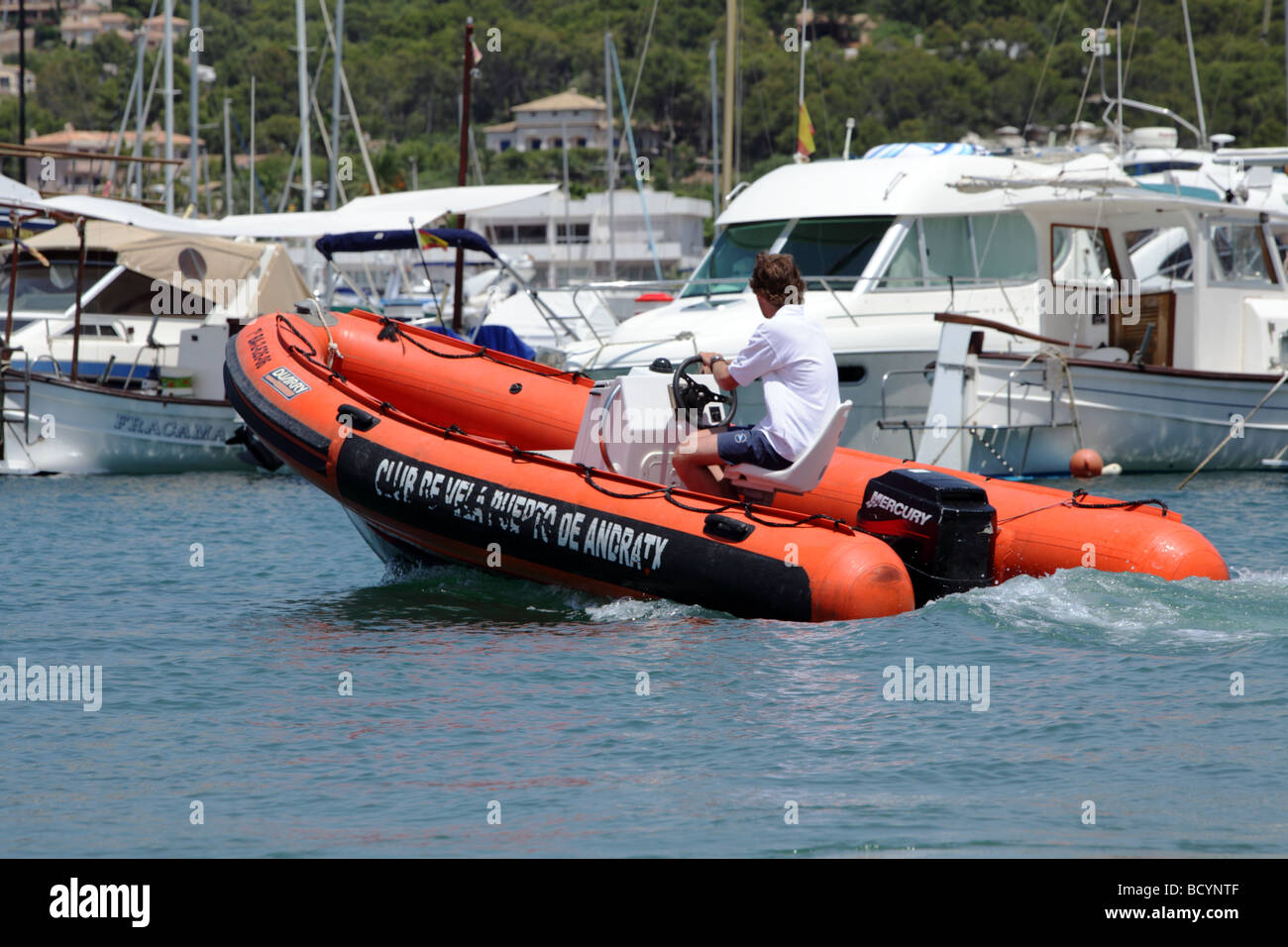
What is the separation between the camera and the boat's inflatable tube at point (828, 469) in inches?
274

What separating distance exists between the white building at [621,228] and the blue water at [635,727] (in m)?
44.6

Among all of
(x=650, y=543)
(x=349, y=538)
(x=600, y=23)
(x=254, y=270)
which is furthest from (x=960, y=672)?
(x=600, y=23)

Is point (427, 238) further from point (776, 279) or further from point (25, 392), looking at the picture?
point (776, 279)

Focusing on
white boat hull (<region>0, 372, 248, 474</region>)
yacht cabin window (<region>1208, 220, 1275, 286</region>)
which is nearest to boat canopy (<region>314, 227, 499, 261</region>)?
white boat hull (<region>0, 372, 248, 474</region>)

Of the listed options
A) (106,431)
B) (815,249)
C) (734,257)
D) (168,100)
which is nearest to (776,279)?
(815,249)

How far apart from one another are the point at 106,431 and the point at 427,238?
343 cm

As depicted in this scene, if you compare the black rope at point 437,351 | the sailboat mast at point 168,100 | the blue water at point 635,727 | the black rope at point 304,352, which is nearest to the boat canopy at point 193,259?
the black rope at point 437,351

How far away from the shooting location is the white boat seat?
22.6 feet

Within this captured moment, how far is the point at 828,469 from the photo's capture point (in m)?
8.06

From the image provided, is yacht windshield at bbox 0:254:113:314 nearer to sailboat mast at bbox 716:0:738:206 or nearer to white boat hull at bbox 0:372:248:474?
white boat hull at bbox 0:372:248:474

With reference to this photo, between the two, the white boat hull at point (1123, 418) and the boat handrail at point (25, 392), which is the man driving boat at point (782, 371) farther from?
the boat handrail at point (25, 392)

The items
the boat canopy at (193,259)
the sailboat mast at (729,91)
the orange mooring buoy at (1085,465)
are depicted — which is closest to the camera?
the orange mooring buoy at (1085,465)

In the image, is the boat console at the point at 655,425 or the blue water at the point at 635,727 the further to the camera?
the boat console at the point at 655,425
